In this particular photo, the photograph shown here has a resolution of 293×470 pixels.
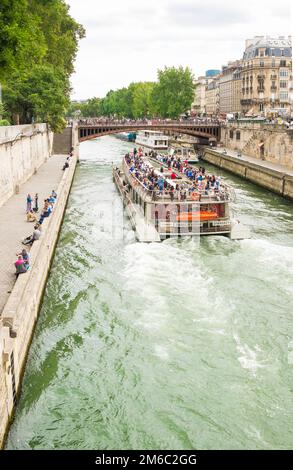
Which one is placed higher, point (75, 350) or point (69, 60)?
point (69, 60)

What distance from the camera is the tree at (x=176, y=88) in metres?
83.8

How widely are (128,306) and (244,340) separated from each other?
3.58 meters

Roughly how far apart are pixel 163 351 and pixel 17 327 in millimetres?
3461

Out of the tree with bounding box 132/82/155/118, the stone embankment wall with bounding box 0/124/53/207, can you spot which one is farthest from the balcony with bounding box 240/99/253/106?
the stone embankment wall with bounding box 0/124/53/207

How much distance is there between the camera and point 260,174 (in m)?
37.4

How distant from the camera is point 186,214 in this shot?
21.5 m

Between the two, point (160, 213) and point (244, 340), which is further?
point (160, 213)

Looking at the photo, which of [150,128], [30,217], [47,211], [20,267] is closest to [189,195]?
[47,211]

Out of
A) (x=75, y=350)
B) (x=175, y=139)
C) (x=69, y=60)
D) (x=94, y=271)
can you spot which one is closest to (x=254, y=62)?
(x=175, y=139)

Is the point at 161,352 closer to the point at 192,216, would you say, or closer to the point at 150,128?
the point at 192,216

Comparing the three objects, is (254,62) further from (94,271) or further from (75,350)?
(75,350)

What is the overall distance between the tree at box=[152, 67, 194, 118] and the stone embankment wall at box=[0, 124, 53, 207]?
4960 centimetres
